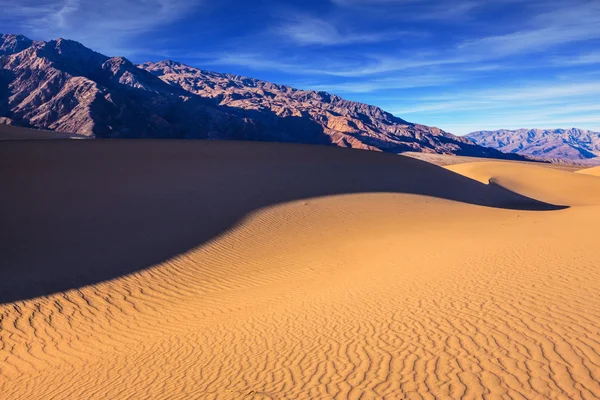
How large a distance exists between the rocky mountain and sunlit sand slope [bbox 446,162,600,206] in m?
89.4

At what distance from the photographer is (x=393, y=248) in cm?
1374

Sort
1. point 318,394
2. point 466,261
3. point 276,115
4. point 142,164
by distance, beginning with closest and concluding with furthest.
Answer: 1. point 318,394
2. point 466,261
3. point 142,164
4. point 276,115

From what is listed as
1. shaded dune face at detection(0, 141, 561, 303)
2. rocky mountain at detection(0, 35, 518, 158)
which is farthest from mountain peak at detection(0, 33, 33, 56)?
shaded dune face at detection(0, 141, 561, 303)

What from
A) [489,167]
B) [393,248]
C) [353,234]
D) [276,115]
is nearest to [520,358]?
[393,248]

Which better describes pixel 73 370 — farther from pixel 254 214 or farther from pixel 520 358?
pixel 254 214

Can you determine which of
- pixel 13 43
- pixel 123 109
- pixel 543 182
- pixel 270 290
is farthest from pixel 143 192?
pixel 13 43

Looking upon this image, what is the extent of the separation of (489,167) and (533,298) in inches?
1893

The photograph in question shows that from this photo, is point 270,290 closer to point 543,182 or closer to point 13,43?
point 543,182

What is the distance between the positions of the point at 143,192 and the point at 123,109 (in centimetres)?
10282

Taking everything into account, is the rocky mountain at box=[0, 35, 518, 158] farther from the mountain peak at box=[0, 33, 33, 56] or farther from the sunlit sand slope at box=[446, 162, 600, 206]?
the sunlit sand slope at box=[446, 162, 600, 206]

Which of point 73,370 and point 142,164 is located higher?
point 142,164

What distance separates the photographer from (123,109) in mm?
108000

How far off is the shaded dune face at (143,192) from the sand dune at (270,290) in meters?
0.10

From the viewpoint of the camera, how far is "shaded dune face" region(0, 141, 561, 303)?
39.7 feet
